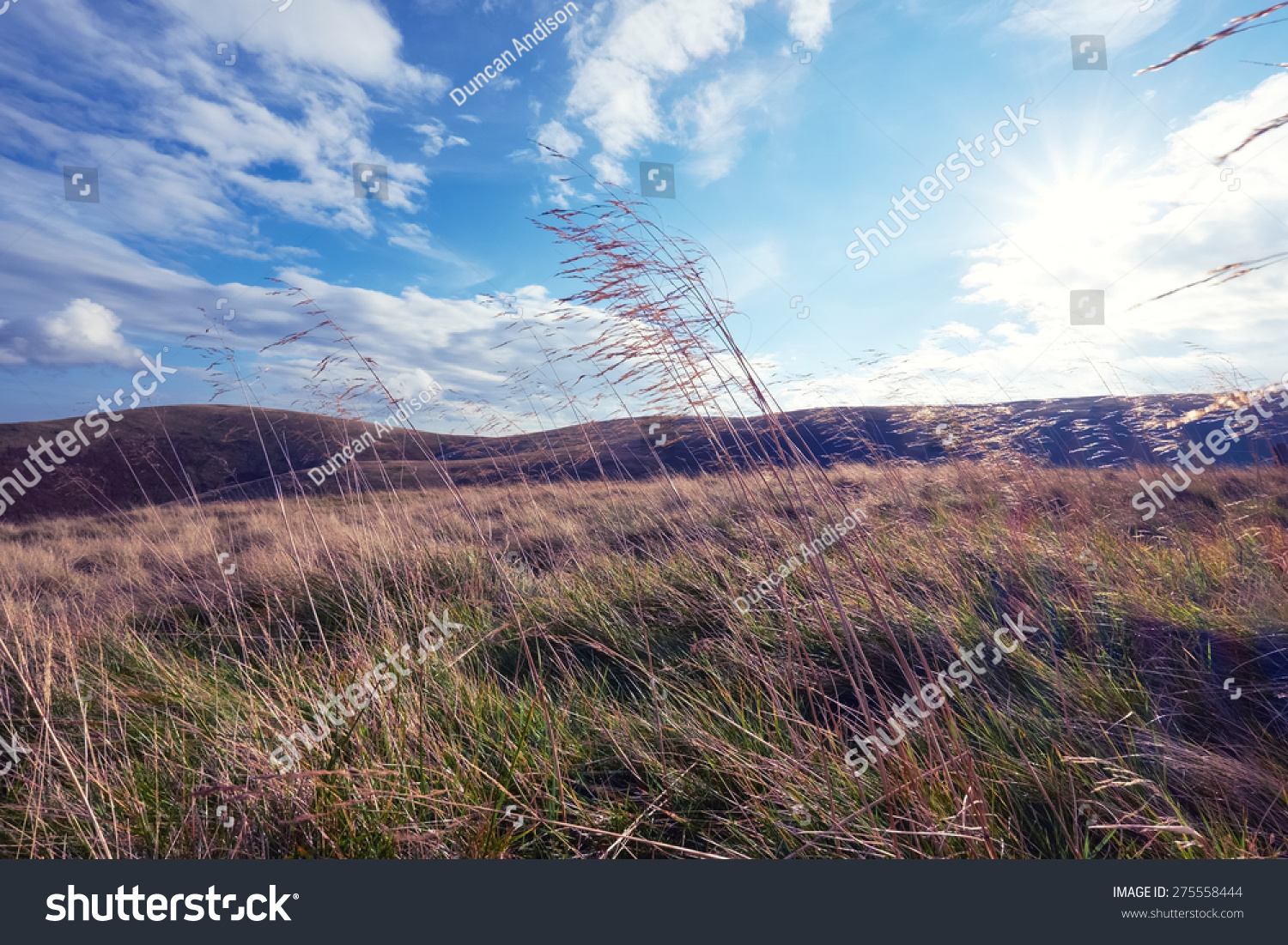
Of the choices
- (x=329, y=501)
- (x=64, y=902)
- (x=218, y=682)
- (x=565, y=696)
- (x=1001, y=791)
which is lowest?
(x=1001, y=791)

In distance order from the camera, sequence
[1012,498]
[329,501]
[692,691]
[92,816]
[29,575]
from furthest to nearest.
→ [329,501], [29,575], [1012,498], [692,691], [92,816]

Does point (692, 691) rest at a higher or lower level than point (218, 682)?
lower

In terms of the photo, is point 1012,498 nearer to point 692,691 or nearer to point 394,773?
point 692,691

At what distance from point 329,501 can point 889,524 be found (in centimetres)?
1201

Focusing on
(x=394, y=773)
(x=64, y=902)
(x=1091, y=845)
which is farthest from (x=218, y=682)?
(x=1091, y=845)

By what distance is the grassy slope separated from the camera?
135 cm

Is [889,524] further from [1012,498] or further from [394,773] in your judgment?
[394,773]

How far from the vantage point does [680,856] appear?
1390 millimetres

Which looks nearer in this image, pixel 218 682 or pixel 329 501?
pixel 218 682

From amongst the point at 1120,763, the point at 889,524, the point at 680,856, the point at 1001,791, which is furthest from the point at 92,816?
the point at 889,524

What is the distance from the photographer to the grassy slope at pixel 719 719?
1.35 m

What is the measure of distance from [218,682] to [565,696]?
4.69 ft

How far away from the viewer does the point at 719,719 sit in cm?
179

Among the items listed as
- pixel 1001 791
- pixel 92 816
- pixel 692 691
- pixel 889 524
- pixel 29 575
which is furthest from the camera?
pixel 29 575
